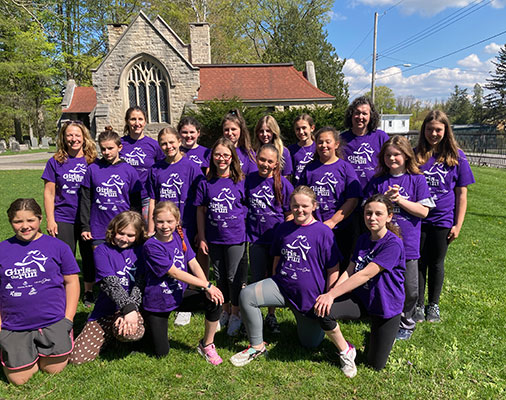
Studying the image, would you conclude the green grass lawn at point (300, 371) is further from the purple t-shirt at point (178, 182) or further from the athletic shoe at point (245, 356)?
the purple t-shirt at point (178, 182)

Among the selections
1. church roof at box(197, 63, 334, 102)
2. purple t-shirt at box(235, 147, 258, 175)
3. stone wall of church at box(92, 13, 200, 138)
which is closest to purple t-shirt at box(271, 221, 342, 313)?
purple t-shirt at box(235, 147, 258, 175)

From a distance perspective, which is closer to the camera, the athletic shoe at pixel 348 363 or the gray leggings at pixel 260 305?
the athletic shoe at pixel 348 363

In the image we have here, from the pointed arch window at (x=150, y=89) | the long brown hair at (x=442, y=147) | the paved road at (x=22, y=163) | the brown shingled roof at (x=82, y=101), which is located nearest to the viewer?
the long brown hair at (x=442, y=147)

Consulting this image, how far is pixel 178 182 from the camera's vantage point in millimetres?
4074

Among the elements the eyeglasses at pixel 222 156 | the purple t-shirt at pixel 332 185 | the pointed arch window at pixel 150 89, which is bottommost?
the purple t-shirt at pixel 332 185

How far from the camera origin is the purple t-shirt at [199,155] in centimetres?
446

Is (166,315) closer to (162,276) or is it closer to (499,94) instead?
(162,276)

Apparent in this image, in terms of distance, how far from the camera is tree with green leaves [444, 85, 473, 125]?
81.3 metres

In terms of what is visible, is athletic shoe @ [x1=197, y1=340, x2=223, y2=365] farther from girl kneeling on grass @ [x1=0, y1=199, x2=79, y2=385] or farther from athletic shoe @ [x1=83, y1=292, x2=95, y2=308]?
athletic shoe @ [x1=83, y1=292, x2=95, y2=308]

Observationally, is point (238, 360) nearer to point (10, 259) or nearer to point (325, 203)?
point (325, 203)

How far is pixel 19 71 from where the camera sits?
127 feet

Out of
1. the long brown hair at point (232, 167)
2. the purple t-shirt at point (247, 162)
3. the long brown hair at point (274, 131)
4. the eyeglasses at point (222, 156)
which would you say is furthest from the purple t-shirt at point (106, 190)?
the long brown hair at point (274, 131)

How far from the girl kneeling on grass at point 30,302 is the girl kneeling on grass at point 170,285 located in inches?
32.0

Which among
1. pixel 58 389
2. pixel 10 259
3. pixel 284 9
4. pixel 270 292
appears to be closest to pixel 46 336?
pixel 58 389
